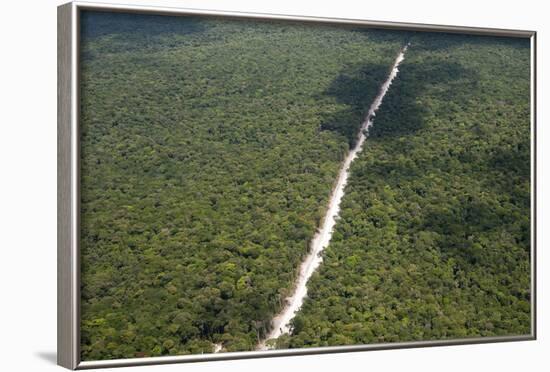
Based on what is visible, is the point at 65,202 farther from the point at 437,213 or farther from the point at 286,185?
the point at 437,213

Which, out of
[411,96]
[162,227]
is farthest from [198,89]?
[411,96]

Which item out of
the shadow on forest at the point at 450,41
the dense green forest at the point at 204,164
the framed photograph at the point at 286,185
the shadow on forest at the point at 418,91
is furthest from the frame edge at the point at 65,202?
the shadow on forest at the point at 450,41

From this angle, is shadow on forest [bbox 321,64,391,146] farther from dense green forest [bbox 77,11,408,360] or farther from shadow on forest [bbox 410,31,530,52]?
shadow on forest [bbox 410,31,530,52]

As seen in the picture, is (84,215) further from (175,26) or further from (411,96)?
(411,96)

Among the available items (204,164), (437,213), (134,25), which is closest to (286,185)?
(204,164)

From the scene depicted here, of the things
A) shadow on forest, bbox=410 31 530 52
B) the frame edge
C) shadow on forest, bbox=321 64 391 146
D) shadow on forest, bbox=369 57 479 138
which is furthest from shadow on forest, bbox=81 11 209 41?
shadow on forest, bbox=410 31 530 52

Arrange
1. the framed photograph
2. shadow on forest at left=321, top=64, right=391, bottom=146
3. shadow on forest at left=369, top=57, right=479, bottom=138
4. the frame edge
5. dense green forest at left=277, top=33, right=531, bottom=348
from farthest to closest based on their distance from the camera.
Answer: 1. shadow on forest at left=369, top=57, right=479, bottom=138
2. shadow on forest at left=321, top=64, right=391, bottom=146
3. dense green forest at left=277, top=33, right=531, bottom=348
4. the framed photograph
5. the frame edge
